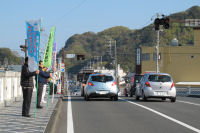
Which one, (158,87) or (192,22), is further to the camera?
(192,22)

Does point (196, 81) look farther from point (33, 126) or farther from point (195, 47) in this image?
point (33, 126)

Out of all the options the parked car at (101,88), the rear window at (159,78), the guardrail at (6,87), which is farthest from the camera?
the parked car at (101,88)

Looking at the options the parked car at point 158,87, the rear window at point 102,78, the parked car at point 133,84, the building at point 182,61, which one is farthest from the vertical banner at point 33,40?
the building at point 182,61

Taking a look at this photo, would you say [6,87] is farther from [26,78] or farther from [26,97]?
[26,78]

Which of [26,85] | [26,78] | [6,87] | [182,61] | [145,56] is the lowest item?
[6,87]

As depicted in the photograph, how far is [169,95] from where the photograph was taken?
2462 cm

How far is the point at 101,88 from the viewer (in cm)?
2519

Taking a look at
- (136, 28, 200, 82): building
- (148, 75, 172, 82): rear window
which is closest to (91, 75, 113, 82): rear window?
(148, 75, 172, 82): rear window

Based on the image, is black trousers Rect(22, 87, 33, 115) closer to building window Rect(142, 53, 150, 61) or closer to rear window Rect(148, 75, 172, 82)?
rear window Rect(148, 75, 172, 82)

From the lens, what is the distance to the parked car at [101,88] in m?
25.1

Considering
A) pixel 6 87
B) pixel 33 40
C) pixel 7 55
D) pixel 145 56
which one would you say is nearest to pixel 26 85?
pixel 33 40

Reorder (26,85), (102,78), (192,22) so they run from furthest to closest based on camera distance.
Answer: (192,22)
(102,78)
(26,85)

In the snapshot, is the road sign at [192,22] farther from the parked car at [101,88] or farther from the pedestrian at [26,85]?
the pedestrian at [26,85]

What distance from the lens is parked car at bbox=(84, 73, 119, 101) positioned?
2512cm
